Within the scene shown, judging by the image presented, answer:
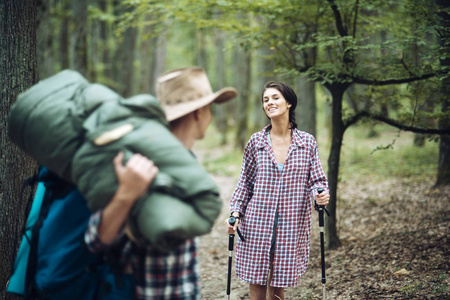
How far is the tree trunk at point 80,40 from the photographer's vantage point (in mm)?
11234

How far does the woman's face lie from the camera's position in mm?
3486

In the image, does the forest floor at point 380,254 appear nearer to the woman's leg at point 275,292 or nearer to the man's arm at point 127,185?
the woman's leg at point 275,292

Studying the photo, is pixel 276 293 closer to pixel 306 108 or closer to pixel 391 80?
pixel 391 80

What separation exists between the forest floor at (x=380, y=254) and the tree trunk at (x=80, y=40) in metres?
6.46

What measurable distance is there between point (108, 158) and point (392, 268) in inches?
162

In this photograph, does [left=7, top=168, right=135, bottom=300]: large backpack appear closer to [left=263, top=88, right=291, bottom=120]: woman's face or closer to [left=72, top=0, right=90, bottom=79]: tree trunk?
[left=263, top=88, right=291, bottom=120]: woman's face

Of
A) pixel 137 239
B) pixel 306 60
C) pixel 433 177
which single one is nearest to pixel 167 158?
pixel 137 239

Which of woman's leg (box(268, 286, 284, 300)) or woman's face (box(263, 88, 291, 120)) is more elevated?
woman's face (box(263, 88, 291, 120))

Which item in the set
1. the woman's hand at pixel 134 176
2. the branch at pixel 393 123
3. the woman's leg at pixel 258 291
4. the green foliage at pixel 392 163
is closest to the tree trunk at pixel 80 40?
the green foliage at pixel 392 163

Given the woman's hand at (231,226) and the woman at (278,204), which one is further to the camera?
the woman at (278,204)

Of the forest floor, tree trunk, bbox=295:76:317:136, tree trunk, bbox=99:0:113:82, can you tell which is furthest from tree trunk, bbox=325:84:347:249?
tree trunk, bbox=99:0:113:82

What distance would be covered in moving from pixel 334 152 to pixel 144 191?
428 centimetres

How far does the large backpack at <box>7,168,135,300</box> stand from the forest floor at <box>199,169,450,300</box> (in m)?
3.16

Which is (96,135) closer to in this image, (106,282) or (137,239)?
(137,239)
